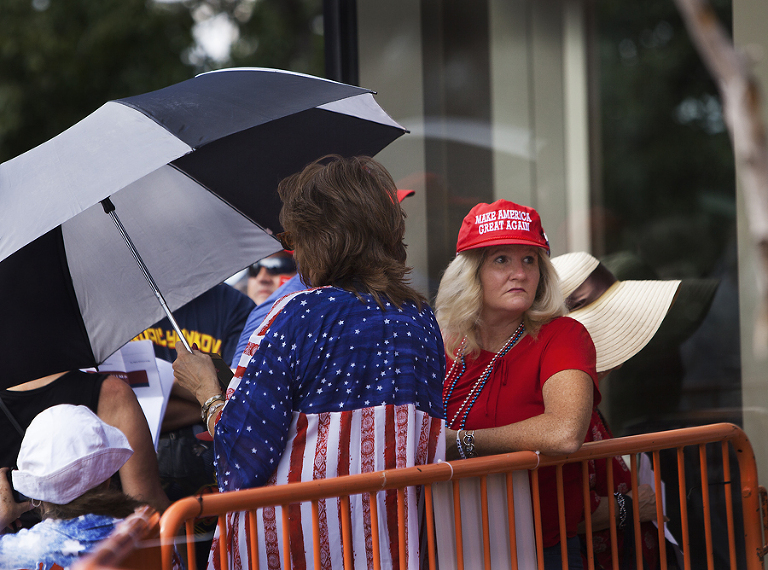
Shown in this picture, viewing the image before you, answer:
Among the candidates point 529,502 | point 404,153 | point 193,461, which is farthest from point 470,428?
point 404,153

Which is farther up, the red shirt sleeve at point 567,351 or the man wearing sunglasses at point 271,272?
the man wearing sunglasses at point 271,272

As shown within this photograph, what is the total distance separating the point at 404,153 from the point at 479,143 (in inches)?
24.8

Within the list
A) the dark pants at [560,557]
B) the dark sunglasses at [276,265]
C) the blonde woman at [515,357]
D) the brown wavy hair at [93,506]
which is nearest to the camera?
the brown wavy hair at [93,506]

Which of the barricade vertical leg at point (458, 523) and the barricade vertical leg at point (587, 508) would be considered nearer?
the barricade vertical leg at point (458, 523)

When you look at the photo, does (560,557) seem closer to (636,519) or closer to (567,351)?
(636,519)

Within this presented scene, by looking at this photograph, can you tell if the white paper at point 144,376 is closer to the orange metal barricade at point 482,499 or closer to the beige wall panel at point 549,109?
the orange metal barricade at point 482,499

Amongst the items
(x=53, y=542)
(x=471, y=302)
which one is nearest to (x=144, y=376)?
(x=53, y=542)

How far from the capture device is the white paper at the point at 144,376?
3143 mm

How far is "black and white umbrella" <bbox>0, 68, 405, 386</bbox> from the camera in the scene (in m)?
2.08

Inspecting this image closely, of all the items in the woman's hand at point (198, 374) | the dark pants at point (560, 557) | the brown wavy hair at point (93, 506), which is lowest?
the dark pants at point (560, 557)

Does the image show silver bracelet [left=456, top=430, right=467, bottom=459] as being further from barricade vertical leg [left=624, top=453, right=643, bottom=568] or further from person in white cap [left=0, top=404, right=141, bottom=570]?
person in white cap [left=0, top=404, right=141, bottom=570]

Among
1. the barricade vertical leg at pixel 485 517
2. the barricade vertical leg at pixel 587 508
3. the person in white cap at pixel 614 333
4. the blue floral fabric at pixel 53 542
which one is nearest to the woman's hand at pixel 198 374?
the blue floral fabric at pixel 53 542

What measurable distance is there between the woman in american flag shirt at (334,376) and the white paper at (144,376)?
1.25 meters

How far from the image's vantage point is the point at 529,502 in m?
2.26
